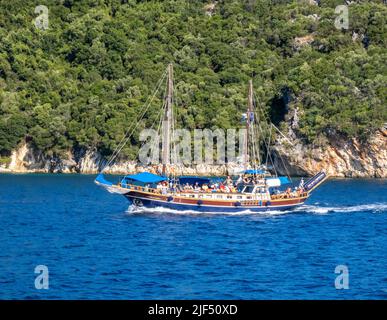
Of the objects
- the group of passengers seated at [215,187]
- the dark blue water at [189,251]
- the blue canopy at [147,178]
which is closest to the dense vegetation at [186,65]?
the dark blue water at [189,251]

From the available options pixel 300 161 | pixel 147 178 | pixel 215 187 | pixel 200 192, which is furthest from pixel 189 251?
pixel 300 161

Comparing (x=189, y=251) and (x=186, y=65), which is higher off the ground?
(x=186, y=65)

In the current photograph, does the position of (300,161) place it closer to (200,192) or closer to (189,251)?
(200,192)

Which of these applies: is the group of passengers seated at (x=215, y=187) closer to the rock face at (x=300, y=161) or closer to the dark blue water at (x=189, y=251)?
the dark blue water at (x=189, y=251)

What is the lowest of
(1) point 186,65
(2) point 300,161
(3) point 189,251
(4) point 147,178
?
(3) point 189,251

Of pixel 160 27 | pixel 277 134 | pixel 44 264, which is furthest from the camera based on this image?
pixel 160 27

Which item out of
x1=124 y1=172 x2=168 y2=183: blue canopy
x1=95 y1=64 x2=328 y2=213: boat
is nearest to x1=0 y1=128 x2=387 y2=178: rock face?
x1=95 y1=64 x2=328 y2=213: boat

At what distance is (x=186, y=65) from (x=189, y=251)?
110 metres

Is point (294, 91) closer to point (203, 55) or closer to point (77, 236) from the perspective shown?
point (203, 55)

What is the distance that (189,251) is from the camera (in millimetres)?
49969

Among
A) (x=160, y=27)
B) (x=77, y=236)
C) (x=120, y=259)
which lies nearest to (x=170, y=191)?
(x=77, y=236)

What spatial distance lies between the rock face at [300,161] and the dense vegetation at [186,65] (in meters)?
2.11

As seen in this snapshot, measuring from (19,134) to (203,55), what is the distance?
43.7 meters

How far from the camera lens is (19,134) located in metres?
137
